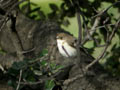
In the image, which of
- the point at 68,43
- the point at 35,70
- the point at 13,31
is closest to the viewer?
the point at 35,70

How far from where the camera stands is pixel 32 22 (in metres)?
3.18

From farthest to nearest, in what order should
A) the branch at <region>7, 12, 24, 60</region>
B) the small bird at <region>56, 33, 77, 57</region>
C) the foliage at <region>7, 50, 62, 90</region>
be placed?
the small bird at <region>56, 33, 77, 57</region>
the branch at <region>7, 12, 24, 60</region>
the foliage at <region>7, 50, 62, 90</region>

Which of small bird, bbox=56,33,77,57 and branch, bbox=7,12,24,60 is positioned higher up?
branch, bbox=7,12,24,60

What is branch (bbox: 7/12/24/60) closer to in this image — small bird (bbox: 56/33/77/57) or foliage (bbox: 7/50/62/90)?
foliage (bbox: 7/50/62/90)

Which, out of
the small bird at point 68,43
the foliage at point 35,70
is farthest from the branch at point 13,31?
the small bird at point 68,43

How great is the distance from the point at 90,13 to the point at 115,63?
0.90 metres

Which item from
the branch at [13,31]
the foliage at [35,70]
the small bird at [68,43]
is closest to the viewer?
the foliage at [35,70]

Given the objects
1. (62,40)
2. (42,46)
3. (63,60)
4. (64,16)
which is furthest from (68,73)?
(64,16)

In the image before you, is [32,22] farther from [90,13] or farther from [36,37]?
[90,13]

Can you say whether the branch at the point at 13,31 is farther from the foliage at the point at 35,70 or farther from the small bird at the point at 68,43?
the small bird at the point at 68,43

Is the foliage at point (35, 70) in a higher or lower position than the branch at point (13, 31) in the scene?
lower

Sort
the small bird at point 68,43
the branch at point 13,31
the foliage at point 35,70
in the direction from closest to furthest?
the foliage at point 35,70 < the branch at point 13,31 < the small bird at point 68,43

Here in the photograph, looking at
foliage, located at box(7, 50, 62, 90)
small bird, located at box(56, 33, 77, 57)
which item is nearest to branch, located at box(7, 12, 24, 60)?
foliage, located at box(7, 50, 62, 90)

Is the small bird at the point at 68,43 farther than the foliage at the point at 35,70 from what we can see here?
Yes
